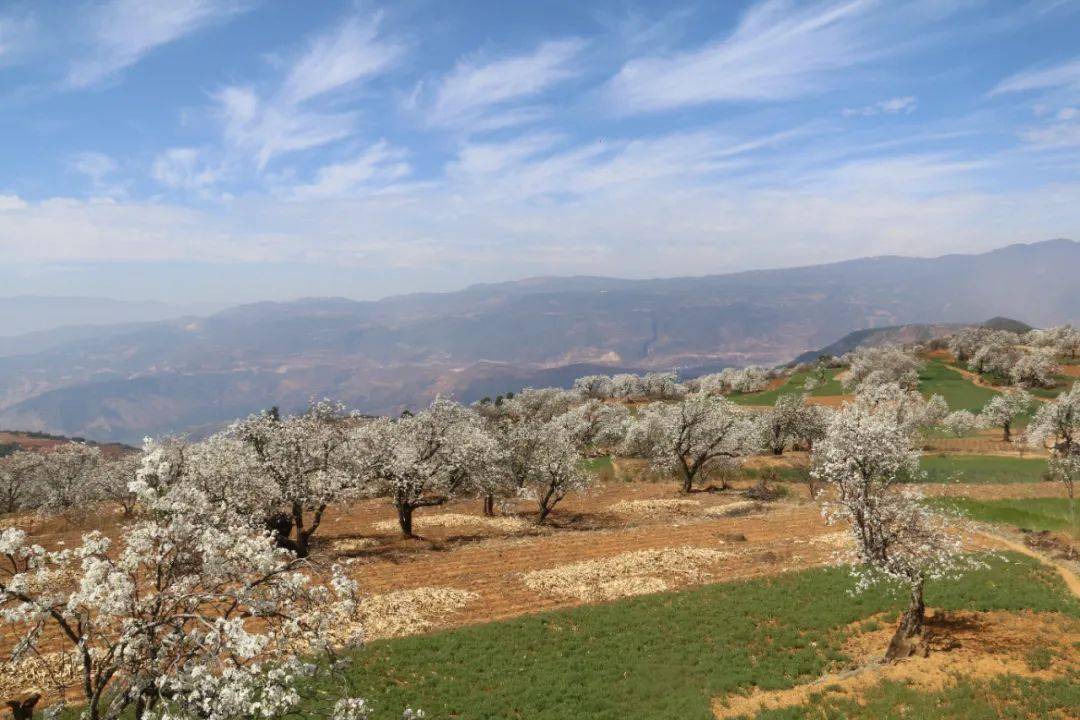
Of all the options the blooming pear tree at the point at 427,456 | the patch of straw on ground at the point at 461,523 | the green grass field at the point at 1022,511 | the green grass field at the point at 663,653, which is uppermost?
the blooming pear tree at the point at 427,456

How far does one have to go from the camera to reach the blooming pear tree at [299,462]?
127 ft

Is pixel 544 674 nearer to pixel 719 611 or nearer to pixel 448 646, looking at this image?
pixel 448 646

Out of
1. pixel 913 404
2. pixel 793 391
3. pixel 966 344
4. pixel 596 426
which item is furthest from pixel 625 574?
pixel 966 344

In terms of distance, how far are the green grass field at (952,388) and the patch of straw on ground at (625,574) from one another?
98.4 m

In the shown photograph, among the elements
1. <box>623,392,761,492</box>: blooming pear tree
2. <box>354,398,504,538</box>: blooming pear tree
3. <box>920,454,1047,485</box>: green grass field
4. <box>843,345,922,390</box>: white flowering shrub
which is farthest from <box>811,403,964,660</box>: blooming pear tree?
<box>843,345,922,390</box>: white flowering shrub

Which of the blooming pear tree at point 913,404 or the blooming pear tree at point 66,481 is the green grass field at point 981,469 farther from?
the blooming pear tree at point 66,481

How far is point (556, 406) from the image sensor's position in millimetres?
135250

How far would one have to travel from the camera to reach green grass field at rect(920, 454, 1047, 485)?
65.6 m

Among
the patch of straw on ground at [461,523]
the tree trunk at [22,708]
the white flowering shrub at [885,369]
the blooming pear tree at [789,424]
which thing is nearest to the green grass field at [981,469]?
the blooming pear tree at [789,424]

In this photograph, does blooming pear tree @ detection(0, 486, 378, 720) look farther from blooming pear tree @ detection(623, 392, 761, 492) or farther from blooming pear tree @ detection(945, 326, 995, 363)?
blooming pear tree @ detection(945, 326, 995, 363)

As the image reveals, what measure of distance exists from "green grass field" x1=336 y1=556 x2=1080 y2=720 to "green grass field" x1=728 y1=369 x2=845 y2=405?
10363cm

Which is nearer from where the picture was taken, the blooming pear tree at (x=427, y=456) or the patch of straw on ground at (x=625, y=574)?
the patch of straw on ground at (x=625, y=574)

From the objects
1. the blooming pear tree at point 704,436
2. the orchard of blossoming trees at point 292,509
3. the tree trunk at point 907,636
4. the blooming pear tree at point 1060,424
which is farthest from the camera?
the blooming pear tree at point 1060,424

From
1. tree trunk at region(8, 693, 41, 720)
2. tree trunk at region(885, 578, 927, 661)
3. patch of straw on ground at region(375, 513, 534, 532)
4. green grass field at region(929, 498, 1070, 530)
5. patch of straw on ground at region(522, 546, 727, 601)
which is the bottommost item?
patch of straw on ground at region(375, 513, 534, 532)
